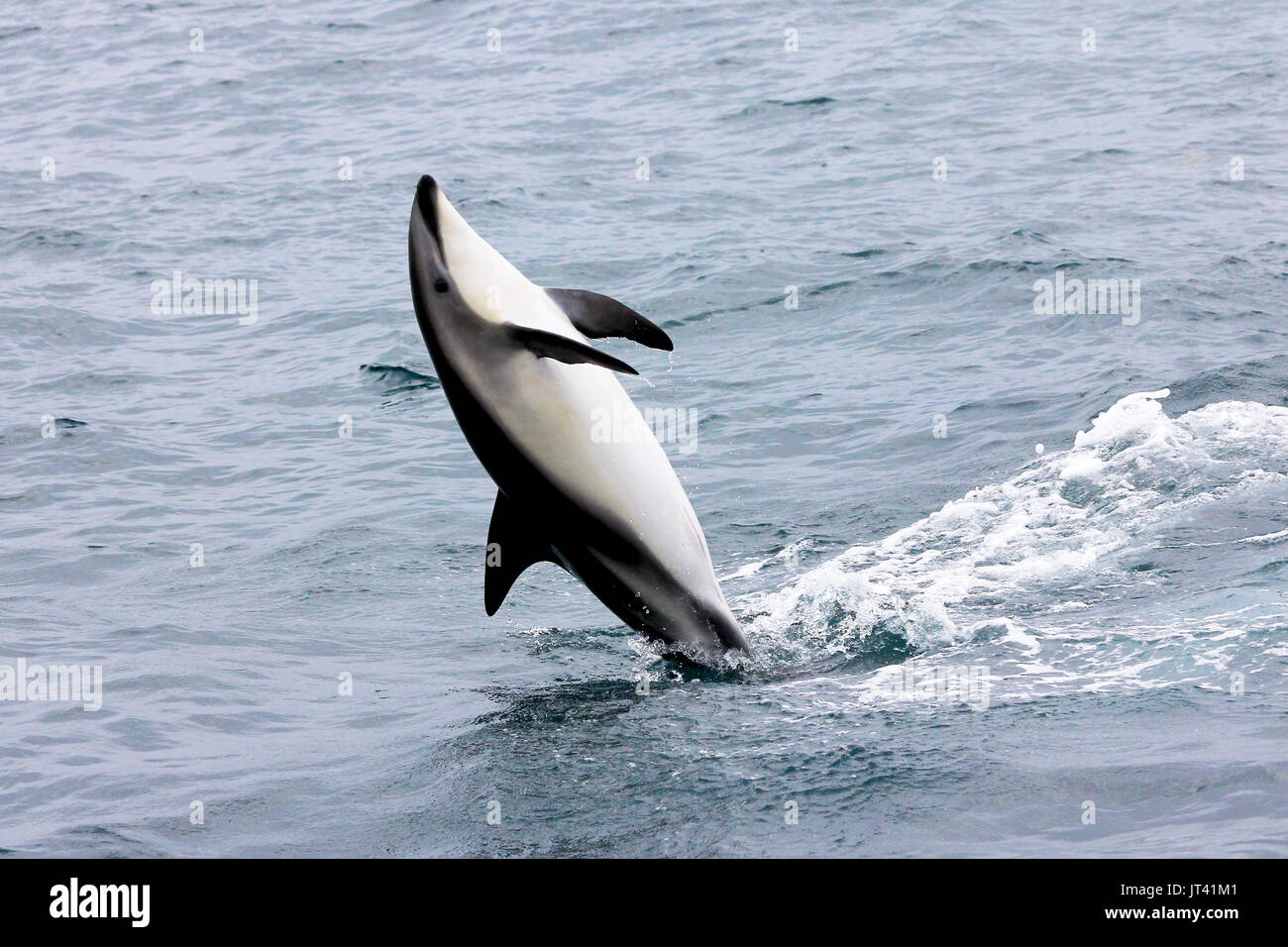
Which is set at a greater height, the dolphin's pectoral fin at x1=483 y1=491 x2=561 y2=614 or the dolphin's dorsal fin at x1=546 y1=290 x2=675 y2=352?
the dolphin's dorsal fin at x1=546 y1=290 x2=675 y2=352

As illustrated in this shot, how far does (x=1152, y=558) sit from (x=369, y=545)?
19.6 feet

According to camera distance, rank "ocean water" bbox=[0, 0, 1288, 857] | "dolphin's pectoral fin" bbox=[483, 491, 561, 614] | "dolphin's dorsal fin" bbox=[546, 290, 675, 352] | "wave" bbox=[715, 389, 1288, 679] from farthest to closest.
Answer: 1. "wave" bbox=[715, 389, 1288, 679]
2. "dolphin's pectoral fin" bbox=[483, 491, 561, 614]
3. "dolphin's dorsal fin" bbox=[546, 290, 675, 352]
4. "ocean water" bbox=[0, 0, 1288, 857]

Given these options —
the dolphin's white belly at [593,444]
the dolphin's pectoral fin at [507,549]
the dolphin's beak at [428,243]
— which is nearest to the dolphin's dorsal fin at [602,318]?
the dolphin's white belly at [593,444]

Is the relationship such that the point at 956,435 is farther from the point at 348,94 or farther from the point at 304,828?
the point at 348,94

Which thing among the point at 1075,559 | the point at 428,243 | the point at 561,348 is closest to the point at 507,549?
the point at 561,348

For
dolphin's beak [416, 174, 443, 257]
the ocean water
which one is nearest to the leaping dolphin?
dolphin's beak [416, 174, 443, 257]

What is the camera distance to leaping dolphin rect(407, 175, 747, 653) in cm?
809

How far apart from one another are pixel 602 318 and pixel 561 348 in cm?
65

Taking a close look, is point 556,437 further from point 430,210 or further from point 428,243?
point 430,210

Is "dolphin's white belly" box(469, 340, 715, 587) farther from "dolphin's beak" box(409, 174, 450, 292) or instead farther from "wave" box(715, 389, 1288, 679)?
"wave" box(715, 389, 1288, 679)

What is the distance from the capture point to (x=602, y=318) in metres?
8.48

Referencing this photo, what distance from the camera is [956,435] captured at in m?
13.4

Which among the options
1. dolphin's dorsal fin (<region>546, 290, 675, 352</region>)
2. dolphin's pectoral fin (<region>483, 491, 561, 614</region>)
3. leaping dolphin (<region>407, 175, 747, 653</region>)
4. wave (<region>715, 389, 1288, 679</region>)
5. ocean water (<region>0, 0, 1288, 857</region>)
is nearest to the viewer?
ocean water (<region>0, 0, 1288, 857</region>)
